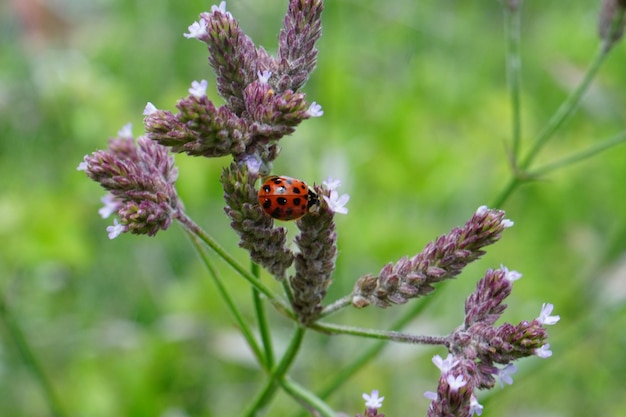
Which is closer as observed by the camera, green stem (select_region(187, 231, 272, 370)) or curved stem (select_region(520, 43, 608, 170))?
green stem (select_region(187, 231, 272, 370))

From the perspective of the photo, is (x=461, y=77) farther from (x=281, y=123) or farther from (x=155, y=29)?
(x=281, y=123)

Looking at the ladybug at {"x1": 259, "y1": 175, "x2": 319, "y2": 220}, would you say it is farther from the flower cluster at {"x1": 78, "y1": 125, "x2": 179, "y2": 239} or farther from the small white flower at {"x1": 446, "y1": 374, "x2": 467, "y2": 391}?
the small white flower at {"x1": 446, "y1": 374, "x2": 467, "y2": 391}

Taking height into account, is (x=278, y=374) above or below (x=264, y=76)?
below

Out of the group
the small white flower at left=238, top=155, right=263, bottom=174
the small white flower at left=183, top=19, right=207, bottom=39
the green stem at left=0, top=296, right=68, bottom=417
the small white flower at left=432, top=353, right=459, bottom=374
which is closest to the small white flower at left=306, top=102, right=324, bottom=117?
the small white flower at left=238, top=155, right=263, bottom=174

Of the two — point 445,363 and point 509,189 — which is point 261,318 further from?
point 509,189

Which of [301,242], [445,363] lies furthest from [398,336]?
[301,242]
